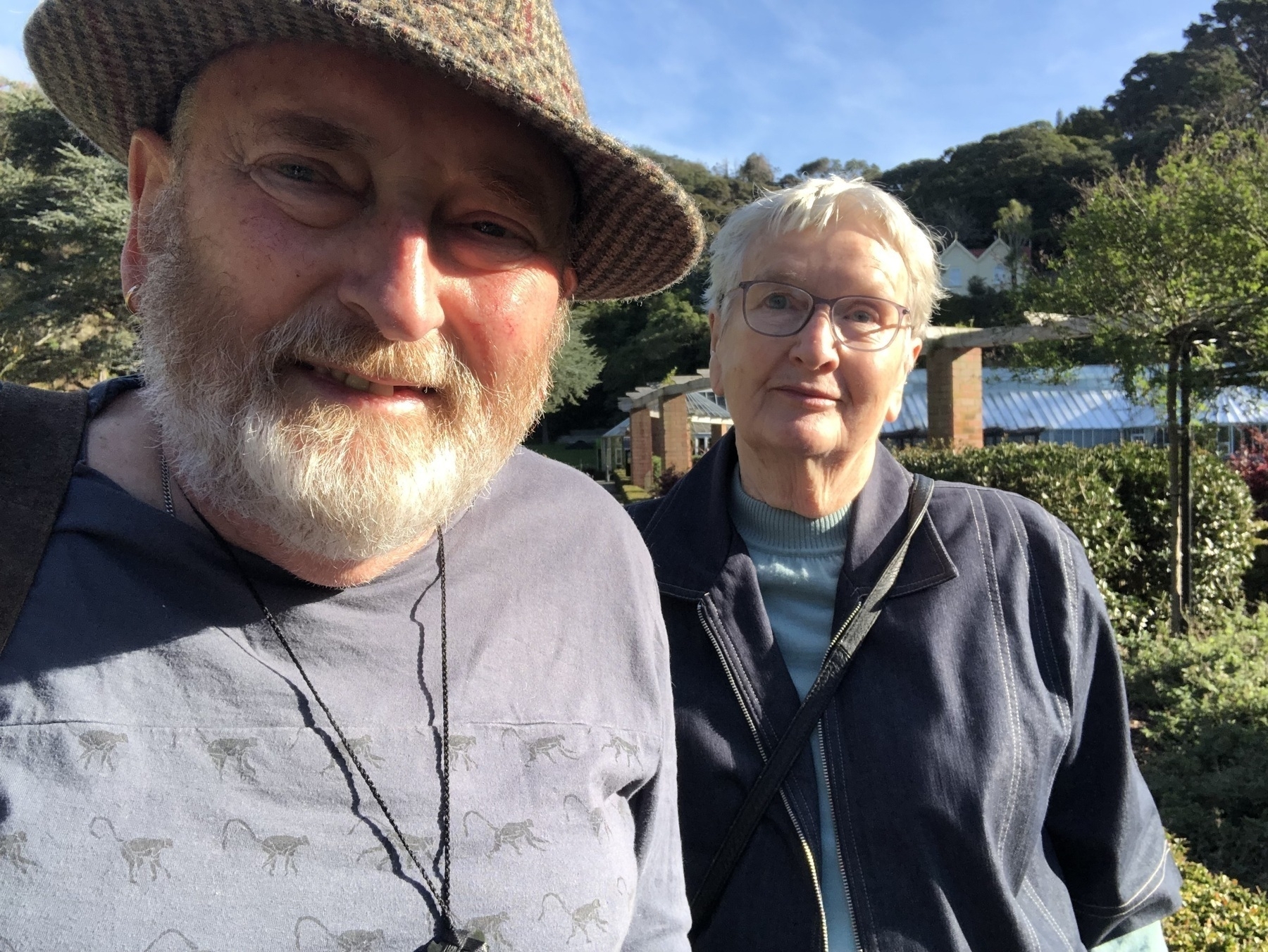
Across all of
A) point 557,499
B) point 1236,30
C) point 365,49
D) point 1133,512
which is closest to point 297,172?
point 365,49

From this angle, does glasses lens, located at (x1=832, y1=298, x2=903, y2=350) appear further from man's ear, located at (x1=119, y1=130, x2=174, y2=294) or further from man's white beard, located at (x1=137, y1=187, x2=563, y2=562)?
man's ear, located at (x1=119, y1=130, x2=174, y2=294)

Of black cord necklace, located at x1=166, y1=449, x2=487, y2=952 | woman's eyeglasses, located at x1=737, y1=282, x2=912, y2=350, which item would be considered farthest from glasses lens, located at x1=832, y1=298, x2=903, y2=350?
black cord necklace, located at x1=166, y1=449, x2=487, y2=952

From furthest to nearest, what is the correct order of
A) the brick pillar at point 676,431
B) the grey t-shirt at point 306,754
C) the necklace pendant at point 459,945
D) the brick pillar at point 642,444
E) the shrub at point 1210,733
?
the brick pillar at point 642,444
the brick pillar at point 676,431
the shrub at point 1210,733
the necklace pendant at point 459,945
the grey t-shirt at point 306,754

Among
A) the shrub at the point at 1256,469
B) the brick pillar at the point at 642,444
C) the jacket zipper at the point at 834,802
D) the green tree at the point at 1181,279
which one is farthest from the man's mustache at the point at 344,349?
the brick pillar at the point at 642,444

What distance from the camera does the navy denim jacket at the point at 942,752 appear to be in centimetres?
154

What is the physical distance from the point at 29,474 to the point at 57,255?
2342cm

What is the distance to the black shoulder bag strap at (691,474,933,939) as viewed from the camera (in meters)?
1.57

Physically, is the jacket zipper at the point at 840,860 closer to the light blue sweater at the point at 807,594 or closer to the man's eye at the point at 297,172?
the light blue sweater at the point at 807,594

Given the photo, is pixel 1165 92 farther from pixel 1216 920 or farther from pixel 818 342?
pixel 818 342

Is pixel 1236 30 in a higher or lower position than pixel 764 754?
higher

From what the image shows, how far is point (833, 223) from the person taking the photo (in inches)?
76.4

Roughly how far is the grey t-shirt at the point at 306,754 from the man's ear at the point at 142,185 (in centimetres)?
33

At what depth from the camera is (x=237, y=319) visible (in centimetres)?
102

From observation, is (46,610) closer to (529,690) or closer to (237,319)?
(237,319)
